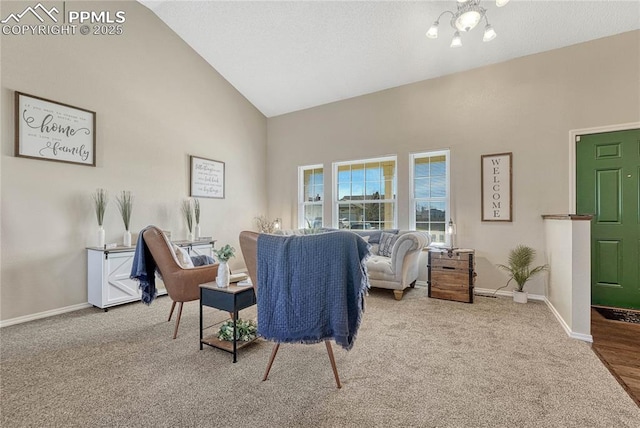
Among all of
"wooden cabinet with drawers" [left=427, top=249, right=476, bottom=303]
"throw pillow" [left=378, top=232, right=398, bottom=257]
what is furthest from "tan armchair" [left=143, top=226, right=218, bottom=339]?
"wooden cabinet with drawers" [left=427, top=249, right=476, bottom=303]

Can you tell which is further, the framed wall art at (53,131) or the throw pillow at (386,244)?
the throw pillow at (386,244)

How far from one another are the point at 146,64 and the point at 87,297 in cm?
313

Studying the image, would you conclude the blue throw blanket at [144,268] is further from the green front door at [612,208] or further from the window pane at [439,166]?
the green front door at [612,208]

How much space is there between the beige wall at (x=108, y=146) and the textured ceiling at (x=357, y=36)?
0.55 meters

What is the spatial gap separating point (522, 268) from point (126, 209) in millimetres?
5084

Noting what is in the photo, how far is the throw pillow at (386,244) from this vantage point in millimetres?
4285

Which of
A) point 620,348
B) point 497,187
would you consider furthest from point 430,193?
point 620,348

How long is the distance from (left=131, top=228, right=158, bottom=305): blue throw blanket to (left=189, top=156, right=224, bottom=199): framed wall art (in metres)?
2.13

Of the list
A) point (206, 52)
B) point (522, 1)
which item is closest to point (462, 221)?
point (522, 1)

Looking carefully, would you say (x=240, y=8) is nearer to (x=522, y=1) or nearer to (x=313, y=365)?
(x=522, y=1)

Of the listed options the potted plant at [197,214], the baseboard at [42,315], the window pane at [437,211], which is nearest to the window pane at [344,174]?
the window pane at [437,211]

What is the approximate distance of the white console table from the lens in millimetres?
3268

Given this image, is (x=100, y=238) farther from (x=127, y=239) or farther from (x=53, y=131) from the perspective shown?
(x=53, y=131)

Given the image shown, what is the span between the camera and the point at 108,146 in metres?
3.65
